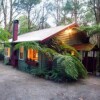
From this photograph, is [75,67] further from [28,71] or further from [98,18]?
[98,18]

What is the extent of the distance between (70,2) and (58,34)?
18432 millimetres

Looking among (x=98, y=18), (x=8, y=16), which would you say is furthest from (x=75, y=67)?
Result: (x=8, y=16)

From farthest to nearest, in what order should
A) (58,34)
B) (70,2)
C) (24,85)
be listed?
(70,2) → (58,34) → (24,85)

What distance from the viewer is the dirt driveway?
933 centimetres

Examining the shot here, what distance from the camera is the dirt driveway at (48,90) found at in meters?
9.33

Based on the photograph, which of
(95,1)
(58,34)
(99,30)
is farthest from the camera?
(95,1)

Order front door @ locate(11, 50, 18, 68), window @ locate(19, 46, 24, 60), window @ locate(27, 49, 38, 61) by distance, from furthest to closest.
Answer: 1. front door @ locate(11, 50, 18, 68)
2. window @ locate(19, 46, 24, 60)
3. window @ locate(27, 49, 38, 61)

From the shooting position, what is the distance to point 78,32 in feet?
57.4

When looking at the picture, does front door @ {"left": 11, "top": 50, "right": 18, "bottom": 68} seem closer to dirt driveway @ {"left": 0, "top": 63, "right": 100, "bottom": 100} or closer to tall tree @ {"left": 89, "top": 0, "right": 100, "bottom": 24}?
dirt driveway @ {"left": 0, "top": 63, "right": 100, "bottom": 100}

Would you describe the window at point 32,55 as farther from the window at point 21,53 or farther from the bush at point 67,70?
the bush at point 67,70

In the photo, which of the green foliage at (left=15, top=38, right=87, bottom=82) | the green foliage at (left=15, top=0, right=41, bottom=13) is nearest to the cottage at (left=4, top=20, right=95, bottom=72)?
the green foliage at (left=15, top=38, right=87, bottom=82)

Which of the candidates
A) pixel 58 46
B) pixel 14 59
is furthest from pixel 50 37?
pixel 14 59

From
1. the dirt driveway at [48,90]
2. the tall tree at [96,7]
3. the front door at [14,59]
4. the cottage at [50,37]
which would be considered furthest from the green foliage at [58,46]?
the tall tree at [96,7]

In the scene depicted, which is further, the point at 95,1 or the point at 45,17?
the point at 45,17
